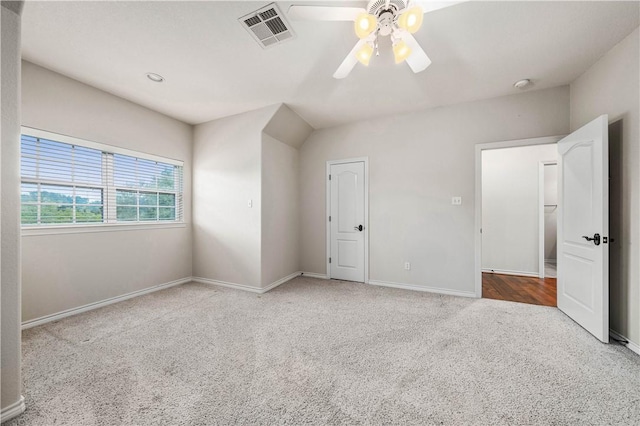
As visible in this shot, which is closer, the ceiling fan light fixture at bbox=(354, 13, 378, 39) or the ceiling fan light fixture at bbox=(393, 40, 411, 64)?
the ceiling fan light fixture at bbox=(354, 13, 378, 39)

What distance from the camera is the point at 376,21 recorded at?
1688 millimetres

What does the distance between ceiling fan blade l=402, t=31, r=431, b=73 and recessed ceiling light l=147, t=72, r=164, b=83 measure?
2.66m

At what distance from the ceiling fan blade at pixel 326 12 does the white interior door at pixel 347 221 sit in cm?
258

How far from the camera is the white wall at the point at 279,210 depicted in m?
3.78

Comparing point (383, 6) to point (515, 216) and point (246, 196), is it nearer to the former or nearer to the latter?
point (246, 196)

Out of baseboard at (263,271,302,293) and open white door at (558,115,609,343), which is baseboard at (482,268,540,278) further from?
baseboard at (263,271,302,293)

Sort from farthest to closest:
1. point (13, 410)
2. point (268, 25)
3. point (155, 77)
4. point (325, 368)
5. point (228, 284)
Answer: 1. point (228, 284)
2. point (155, 77)
3. point (268, 25)
4. point (325, 368)
5. point (13, 410)

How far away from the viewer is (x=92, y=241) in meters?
3.01

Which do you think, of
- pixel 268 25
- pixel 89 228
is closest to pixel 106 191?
pixel 89 228

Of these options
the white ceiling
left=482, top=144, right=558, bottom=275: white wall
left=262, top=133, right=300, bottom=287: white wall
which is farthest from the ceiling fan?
left=482, top=144, right=558, bottom=275: white wall

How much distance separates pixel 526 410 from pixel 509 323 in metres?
1.39

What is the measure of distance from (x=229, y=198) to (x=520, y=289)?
4753 millimetres

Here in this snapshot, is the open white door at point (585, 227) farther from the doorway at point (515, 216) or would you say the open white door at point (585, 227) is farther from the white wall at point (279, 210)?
the white wall at point (279, 210)

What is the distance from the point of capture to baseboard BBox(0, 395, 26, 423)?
1.37 metres
